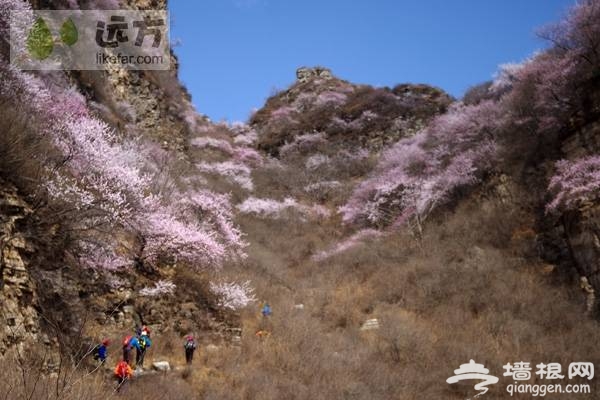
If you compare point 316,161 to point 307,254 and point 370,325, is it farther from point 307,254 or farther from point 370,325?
point 370,325

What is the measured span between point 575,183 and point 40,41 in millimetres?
19431

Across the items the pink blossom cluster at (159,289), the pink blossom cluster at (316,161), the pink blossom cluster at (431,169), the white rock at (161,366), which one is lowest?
the white rock at (161,366)

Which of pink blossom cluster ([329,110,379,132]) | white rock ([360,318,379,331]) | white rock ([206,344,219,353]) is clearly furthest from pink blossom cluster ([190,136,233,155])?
white rock ([206,344,219,353])

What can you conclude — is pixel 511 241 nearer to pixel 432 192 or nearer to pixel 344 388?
pixel 432 192

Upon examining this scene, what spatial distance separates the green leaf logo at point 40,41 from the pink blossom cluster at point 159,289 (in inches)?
372

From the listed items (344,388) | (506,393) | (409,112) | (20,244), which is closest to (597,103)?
(506,393)

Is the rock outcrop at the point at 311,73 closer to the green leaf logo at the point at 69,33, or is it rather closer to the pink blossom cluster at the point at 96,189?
the green leaf logo at the point at 69,33

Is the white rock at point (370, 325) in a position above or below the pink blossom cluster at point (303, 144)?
below

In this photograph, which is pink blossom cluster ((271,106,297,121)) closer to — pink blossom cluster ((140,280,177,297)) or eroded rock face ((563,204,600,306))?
eroded rock face ((563,204,600,306))

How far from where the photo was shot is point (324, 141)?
3825 cm

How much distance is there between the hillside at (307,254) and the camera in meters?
8.55

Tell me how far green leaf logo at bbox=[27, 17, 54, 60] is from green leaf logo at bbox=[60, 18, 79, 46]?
Result: 3.63 feet

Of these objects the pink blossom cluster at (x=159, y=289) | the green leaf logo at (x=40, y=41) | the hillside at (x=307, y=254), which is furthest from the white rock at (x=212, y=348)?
the green leaf logo at (x=40, y=41)

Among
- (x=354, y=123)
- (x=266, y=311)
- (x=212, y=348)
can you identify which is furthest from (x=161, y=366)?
(x=354, y=123)
